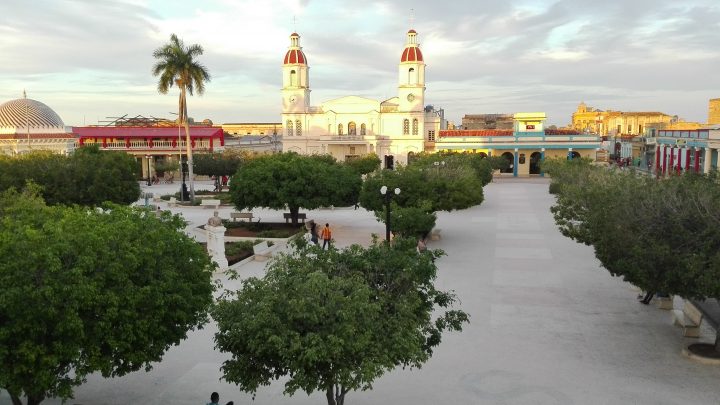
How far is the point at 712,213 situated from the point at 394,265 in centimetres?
706

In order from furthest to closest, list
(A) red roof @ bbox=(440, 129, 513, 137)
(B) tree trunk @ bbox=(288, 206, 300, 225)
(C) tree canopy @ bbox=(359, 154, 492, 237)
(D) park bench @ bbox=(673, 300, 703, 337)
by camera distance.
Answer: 1. (A) red roof @ bbox=(440, 129, 513, 137)
2. (B) tree trunk @ bbox=(288, 206, 300, 225)
3. (C) tree canopy @ bbox=(359, 154, 492, 237)
4. (D) park bench @ bbox=(673, 300, 703, 337)

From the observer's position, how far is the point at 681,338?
12.8 metres

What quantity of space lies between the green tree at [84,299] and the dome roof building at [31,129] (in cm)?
5073

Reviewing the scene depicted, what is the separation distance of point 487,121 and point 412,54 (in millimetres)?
42152

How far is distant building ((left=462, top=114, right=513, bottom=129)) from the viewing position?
10075cm

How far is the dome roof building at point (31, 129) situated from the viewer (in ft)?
190

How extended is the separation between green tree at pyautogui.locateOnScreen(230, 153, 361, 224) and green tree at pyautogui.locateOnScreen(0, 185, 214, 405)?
48.9 ft

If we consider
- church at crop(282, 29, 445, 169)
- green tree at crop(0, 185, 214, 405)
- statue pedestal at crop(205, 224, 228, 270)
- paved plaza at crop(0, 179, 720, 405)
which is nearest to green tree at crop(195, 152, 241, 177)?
church at crop(282, 29, 445, 169)

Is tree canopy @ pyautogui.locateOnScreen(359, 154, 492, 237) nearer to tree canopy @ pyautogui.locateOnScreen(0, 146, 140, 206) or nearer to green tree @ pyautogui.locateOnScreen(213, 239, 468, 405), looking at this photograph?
tree canopy @ pyautogui.locateOnScreen(0, 146, 140, 206)

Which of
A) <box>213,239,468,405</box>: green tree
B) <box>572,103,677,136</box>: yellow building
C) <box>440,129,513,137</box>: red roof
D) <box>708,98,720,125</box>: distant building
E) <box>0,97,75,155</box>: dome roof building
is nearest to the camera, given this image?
<box>213,239,468,405</box>: green tree

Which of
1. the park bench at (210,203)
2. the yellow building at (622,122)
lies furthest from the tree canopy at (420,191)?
the yellow building at (622,122)

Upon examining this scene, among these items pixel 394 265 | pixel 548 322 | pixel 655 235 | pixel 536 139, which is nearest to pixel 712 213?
pixel 655 235

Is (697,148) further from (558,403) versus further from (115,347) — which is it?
(115,347)

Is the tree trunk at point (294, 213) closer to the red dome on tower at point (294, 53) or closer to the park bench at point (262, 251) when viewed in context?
the park bench at point (262, 251)
